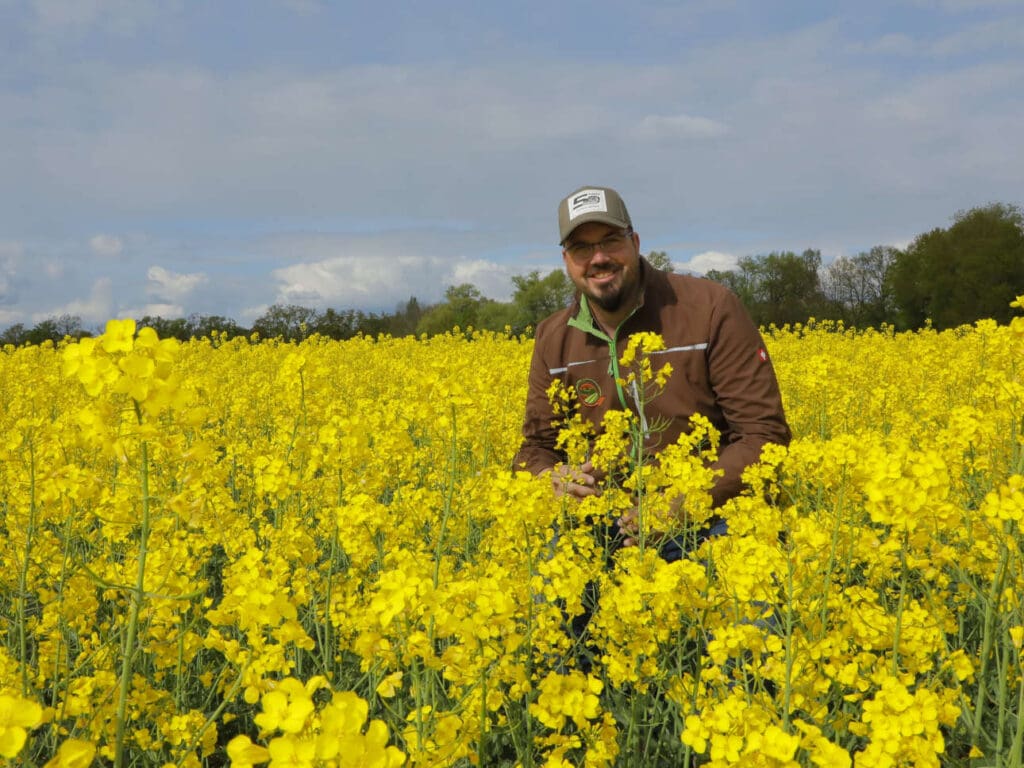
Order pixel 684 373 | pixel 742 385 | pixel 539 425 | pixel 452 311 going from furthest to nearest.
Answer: pixel 452 311 < pixel 539 425 < pixel 684 373 < pixel 742 385

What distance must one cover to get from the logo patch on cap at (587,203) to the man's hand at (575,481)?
1223mm

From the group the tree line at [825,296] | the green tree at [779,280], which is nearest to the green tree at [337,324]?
the tree line at [825,296]

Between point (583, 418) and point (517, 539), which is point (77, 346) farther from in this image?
point (583, 418)

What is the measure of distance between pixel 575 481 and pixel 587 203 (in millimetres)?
1417

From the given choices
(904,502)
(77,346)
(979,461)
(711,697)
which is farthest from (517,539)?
(979,461)

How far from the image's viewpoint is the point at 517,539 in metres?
2.30

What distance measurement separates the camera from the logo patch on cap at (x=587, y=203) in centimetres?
373

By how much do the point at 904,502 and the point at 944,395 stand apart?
5575 mm

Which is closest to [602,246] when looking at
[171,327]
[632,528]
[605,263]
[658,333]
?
[605,263]

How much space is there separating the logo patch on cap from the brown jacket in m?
0.42

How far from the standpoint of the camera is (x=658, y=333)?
385 cm

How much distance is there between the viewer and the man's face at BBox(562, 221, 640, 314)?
148 inches

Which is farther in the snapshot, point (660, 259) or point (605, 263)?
point (660, 259)

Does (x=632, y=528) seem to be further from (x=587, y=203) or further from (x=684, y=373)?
(x=587, y=203)
